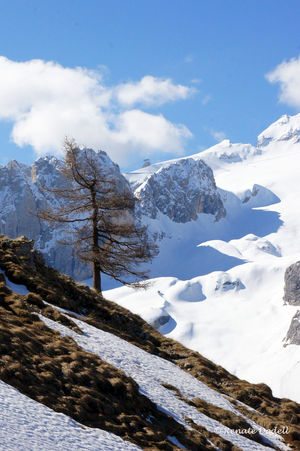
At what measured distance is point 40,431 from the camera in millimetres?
10281

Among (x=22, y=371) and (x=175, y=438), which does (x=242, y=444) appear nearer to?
(x=175, y=438)

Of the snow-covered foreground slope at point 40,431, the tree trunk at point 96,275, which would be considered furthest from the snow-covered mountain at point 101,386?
the tree trunk at point 96,275

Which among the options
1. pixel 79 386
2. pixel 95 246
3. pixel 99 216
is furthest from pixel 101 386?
pixel 99 216

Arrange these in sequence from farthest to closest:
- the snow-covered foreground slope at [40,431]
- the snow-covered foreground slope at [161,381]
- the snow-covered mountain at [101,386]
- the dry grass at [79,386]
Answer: the snow-covered foreground slope at [161,381], the dry grass at [79,386], the snow-covered mountain at [101,386], the snow-covered foreground slope at [40,431]

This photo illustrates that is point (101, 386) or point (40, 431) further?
point (101, 386)

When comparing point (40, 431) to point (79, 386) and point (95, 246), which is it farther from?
point (95, 246)

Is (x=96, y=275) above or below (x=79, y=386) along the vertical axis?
above

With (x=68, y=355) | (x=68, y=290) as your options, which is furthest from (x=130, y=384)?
→ (x=68, y=290)

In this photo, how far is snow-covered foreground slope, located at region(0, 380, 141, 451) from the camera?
9.69 m

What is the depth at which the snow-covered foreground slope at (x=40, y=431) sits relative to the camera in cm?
969

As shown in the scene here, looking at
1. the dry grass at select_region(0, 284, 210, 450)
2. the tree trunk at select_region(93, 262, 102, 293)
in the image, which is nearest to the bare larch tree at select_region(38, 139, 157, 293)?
the tree trunk at select_region(93, 262, 102, 293)

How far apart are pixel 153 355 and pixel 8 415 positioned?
1059 centimetres

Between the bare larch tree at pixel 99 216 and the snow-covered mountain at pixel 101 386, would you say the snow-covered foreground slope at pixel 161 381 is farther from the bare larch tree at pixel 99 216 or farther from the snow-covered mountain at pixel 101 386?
the bare larch tree at pixel 99 216

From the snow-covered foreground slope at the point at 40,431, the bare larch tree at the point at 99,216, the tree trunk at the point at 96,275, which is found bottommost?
the snow-covered foreground slope at the point at 40,431
